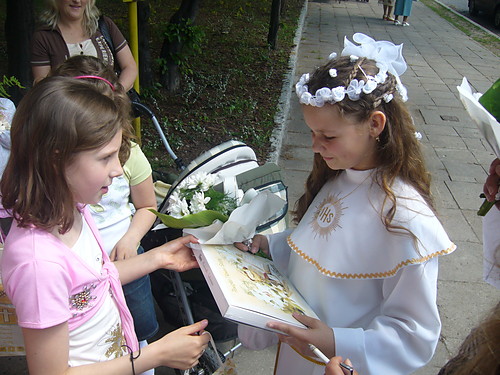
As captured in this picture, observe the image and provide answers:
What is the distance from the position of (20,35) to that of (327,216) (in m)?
3.97

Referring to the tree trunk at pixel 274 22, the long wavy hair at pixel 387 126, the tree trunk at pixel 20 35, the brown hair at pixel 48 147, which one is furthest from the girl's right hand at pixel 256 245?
the tree trunk at pixel 274 22

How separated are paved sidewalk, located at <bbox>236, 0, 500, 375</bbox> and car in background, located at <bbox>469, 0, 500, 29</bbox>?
2377mm

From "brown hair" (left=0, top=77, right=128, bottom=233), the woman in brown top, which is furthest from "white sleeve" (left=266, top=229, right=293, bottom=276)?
the woman in brown top

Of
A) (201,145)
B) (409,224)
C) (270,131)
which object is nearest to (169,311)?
(409,224)

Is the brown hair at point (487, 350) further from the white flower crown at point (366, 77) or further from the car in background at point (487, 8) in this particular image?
the car in background at point (487, 8)

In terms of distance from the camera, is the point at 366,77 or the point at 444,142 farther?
the point at 444,142

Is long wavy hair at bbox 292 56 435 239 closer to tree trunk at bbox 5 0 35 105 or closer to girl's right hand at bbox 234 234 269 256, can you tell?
girl's right hand at bbox 234 234 269 256

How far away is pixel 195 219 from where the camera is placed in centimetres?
167

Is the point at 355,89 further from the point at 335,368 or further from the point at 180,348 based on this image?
the point at 180,348

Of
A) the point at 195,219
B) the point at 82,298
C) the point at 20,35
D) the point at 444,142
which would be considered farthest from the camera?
the point at 444,142

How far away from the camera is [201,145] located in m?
5.35

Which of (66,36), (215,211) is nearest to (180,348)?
(215,211)

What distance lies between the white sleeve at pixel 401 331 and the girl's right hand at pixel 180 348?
0.45m

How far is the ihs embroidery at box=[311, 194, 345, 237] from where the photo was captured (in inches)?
65.8
